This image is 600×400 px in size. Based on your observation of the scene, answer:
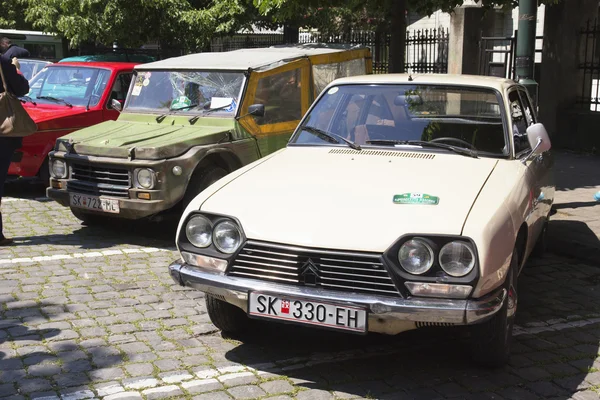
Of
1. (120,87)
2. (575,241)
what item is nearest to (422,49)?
(120,87)

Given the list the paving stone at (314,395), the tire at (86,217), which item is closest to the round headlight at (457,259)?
the paving stone at (314,395)

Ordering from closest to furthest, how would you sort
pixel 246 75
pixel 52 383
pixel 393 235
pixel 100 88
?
pixel 393 235 → pixel 52 383 → pixel 246 75 → pixel 100 88

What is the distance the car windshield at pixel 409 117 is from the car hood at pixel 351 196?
→ 22 centimetres

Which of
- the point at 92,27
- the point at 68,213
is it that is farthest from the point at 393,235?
the point at 92,27

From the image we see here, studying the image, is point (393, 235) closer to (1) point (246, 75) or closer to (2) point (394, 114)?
(2) point (394, 114)

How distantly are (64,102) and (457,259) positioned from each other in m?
7.30

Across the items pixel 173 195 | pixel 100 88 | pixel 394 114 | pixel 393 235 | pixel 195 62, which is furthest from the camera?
pixel 100 88

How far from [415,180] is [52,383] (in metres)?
2.43

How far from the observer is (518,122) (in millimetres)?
5875

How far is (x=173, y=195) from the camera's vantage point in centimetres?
717

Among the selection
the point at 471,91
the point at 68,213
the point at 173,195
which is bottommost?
the point at 68,213

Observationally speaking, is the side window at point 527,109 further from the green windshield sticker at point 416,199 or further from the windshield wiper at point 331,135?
the green windshield sticker at point 416,199

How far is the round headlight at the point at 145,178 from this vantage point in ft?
23.2

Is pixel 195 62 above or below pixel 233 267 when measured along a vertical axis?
above
